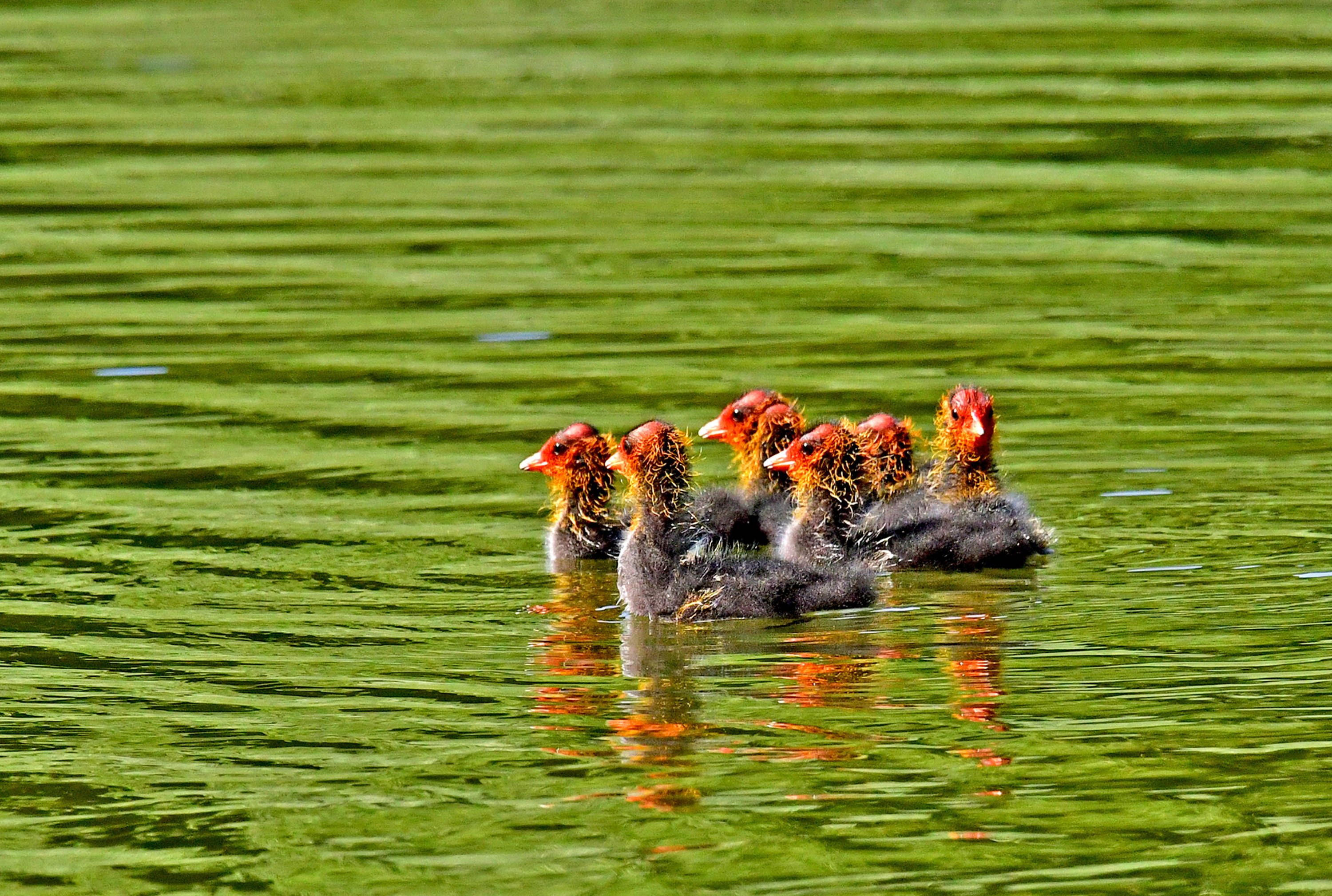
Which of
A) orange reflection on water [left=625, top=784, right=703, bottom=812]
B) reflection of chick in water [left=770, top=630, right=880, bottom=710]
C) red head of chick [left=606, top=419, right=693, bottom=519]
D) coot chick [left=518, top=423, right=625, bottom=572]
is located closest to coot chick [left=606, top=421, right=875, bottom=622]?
red head of chick [left=606, top=419, right=693, bottom=519]

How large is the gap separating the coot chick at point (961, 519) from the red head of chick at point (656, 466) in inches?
31.0

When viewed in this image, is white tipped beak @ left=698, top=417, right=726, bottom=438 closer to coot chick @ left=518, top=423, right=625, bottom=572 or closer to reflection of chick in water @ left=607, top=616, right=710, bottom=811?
coot chick @ left=518, top=423, right=625, bottom=572

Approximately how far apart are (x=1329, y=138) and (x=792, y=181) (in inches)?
139

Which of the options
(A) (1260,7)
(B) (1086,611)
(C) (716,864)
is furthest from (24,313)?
(A) (1260,7)

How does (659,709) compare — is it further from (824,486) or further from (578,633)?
(824,486)

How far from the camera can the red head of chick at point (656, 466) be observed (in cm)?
895

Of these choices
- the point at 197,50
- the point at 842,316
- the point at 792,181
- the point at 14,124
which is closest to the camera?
the point at 842,316

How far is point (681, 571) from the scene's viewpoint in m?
8.78

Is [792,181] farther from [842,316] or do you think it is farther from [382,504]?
[382,504]

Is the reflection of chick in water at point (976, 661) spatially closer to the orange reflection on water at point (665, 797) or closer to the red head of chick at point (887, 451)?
the orange reflection on water at point (665, 797)

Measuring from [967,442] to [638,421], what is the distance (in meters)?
2.06

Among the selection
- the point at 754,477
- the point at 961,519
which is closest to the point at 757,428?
the point at 754,477

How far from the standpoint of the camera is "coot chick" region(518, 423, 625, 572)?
386 inches

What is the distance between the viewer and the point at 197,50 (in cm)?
2109
